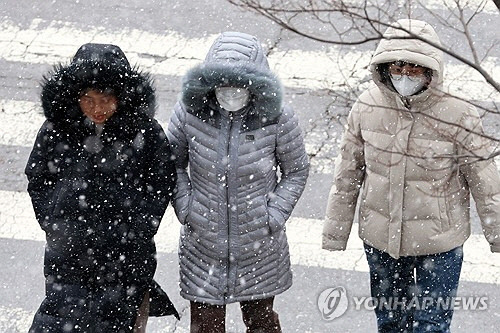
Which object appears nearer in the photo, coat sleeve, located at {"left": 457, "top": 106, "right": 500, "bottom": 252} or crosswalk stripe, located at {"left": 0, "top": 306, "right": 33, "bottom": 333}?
coat sleeve, located at {"left": 457, "top": 106, "right": 500, "bottom": 252}

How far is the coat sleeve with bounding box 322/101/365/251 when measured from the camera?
5848mm

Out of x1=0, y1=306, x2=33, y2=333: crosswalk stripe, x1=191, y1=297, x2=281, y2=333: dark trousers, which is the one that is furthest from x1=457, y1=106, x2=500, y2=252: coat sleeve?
x1=0, y1=306, x2=33, y2=333: crosswalk stripe

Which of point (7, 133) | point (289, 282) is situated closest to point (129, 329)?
point (289, 282)

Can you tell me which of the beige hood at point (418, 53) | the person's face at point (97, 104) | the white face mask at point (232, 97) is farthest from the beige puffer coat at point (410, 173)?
the person's face at point (97, 104)

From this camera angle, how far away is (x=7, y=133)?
8.80 m

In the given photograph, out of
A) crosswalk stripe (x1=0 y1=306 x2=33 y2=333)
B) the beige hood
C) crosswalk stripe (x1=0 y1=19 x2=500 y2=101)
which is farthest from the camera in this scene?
crosswalk stripe (x1=0 y1=19 x2=500 y2=101)

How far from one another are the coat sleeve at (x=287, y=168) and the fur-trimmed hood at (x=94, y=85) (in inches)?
27.1

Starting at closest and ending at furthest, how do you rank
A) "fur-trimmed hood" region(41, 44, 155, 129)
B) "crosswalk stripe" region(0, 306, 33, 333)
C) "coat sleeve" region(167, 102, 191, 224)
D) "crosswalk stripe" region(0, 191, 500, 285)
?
"fur-trimmed hood" region(41, 44, 155, 129) → "coat sleeve" region(167, 102, 191, 224) → "crosswalk stripe" region(0, 306, 33, 333) → "crosswalk stripe" region(0, 191, 500, 285)

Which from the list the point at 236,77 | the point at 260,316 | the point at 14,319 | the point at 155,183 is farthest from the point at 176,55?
the point at 236,77

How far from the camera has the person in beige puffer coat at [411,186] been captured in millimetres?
5555

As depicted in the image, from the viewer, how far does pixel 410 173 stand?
5.75 meters

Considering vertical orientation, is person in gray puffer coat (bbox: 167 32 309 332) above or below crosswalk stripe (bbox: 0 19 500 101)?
above

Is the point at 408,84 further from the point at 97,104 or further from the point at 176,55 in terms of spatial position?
the point at 176,55

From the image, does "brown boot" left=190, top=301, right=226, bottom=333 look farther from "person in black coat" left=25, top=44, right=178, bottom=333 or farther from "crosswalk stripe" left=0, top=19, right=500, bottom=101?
"crosswalk stripe" left=0, top=19, right=500, bottom=101
